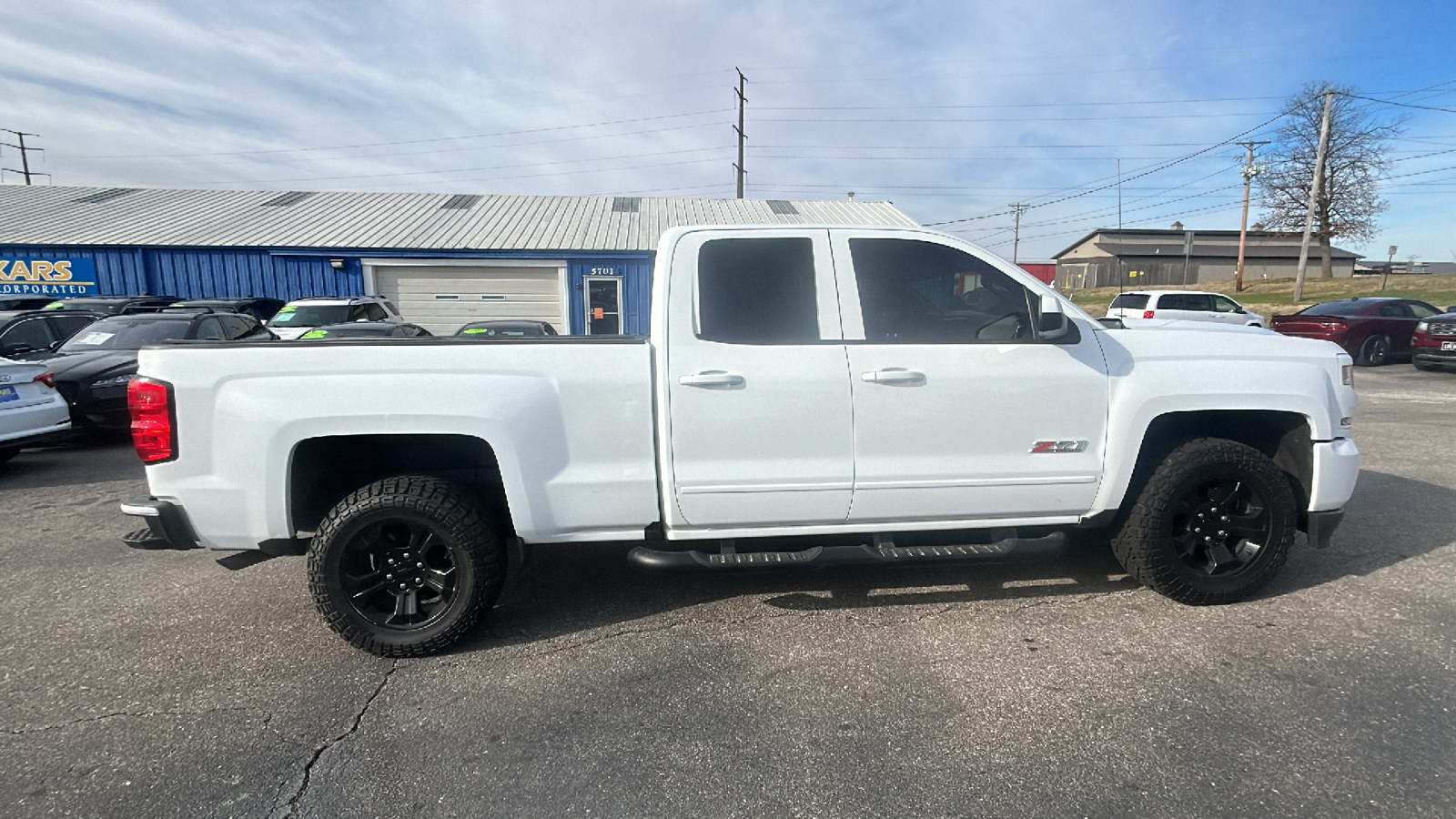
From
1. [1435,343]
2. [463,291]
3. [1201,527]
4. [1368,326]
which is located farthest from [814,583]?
[463,291]

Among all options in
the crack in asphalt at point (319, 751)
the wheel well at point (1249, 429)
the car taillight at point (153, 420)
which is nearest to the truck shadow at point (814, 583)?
the crack in asphalt at point (319, 751)

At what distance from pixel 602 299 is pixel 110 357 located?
13.3 metres

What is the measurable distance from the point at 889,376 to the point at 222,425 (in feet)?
9.36

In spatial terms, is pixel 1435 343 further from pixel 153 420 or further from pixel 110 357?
pixel 110 357

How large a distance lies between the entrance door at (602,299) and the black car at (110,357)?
36.3ft

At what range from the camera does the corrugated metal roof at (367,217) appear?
65.9 ft

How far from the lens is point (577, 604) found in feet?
11.9

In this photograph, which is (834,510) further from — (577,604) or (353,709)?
(353,709)

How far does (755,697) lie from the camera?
9.04 ft

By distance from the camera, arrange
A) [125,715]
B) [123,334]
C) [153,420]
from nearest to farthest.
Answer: [125,715] < [153,420] < [123,334]

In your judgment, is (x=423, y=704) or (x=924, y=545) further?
(x=924, y=545)

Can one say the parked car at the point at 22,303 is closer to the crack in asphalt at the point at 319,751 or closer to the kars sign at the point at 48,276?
the kars sign at the point at 48,276

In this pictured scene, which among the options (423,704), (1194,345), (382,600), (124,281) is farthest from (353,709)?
(124,281)

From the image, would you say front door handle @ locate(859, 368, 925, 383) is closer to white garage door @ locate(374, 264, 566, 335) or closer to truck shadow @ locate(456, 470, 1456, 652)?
truck shadow @ locate(456, 470, 1456, 652)
